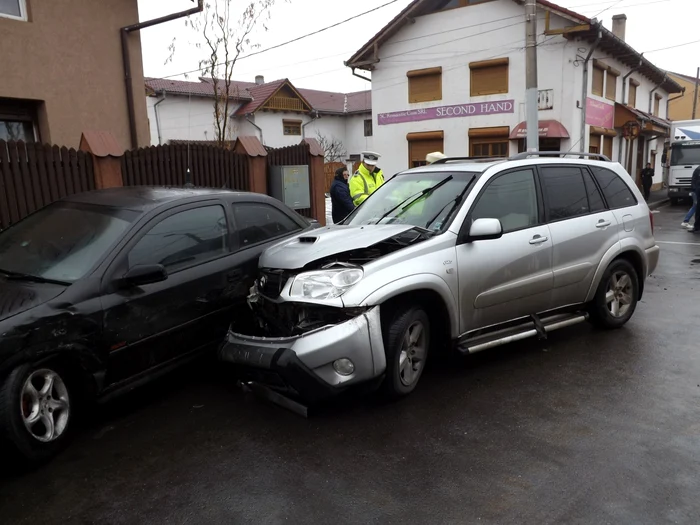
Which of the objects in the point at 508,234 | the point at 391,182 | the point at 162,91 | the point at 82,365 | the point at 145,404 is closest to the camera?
the point at 82,365

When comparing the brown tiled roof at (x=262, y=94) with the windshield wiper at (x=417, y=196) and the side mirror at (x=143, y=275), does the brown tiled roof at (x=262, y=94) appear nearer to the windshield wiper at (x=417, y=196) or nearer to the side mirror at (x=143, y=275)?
the windshield wiper at (x=417, y=196)

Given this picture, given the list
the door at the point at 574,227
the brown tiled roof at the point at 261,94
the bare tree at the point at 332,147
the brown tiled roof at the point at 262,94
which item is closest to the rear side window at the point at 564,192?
the door at the point at 574,227

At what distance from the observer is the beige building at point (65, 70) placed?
8195mm

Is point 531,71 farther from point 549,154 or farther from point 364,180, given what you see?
point 549,154

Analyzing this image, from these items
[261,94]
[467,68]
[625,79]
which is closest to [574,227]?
[467,68]

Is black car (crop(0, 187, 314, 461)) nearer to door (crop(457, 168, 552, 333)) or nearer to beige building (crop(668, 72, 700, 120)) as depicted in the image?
door (crop(457, 168, 552, 333))

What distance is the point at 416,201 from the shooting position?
4.62 metres

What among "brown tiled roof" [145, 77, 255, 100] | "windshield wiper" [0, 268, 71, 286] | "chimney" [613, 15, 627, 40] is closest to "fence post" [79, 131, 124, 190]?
"windshield wiper" [0, 268, 71, 286]

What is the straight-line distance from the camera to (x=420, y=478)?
9.84ft

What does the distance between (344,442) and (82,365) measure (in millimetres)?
1723

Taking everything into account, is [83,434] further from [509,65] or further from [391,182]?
[509,65]

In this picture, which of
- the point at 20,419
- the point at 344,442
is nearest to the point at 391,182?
the point at 344,442

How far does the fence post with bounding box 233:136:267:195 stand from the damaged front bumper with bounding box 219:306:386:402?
6.29 meters

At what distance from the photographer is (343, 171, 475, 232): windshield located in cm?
437
